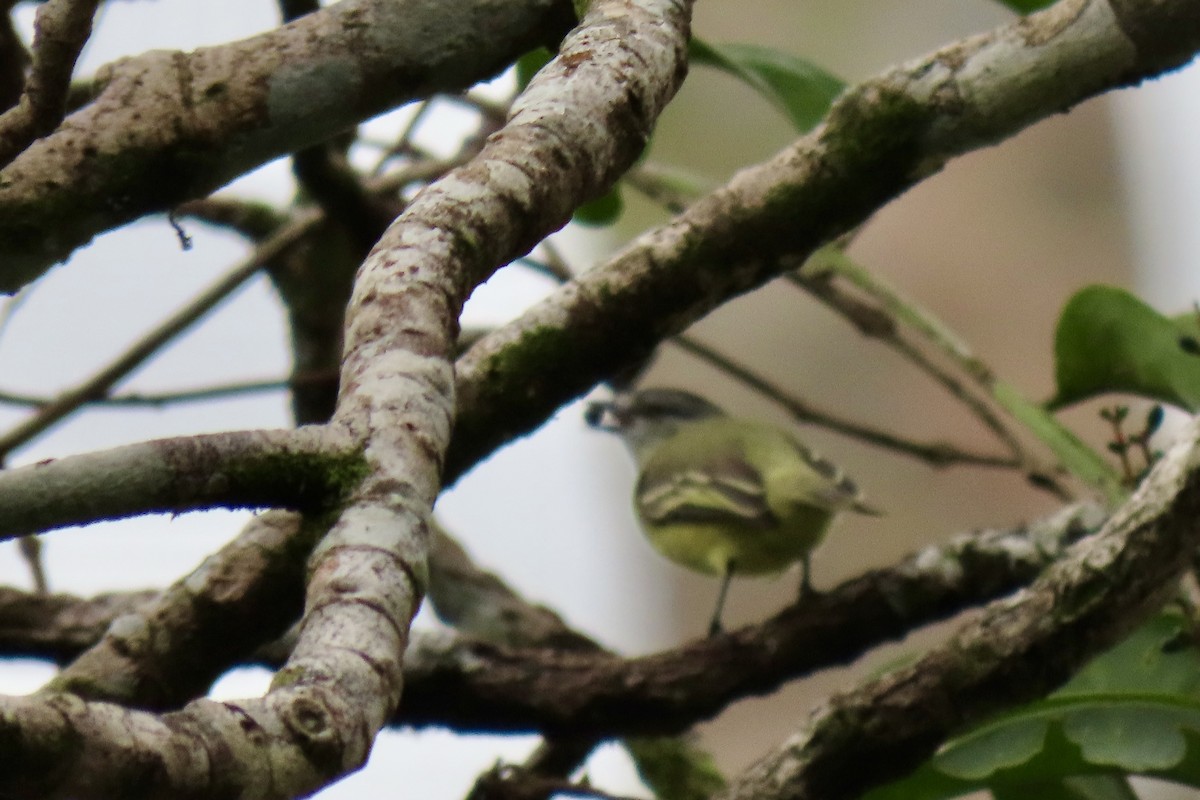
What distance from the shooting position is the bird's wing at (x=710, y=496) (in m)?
3.33

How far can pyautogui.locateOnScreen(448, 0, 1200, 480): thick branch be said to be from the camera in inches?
65.8

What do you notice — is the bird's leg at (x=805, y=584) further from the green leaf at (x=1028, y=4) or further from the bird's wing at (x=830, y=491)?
the green leaf at (x=1028, y=4)

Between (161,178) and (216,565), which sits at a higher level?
(161,178)

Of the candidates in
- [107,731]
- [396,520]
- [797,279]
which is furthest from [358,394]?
[797,279]

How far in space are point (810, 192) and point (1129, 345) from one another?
31.0 inches

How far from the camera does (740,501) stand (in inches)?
132

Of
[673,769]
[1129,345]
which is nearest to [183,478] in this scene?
[1129,345]

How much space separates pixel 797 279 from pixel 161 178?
4.83ft

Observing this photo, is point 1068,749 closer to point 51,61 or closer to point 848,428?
point 848,428

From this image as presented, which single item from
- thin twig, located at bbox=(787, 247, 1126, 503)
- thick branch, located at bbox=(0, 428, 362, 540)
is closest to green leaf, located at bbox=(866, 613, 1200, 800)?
thin twig, located at bbox=(787, 247, 1126, 503)

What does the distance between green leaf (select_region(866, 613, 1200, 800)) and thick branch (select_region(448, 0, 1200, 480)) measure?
601mm

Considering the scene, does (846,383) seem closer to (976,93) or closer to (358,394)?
(976,93)

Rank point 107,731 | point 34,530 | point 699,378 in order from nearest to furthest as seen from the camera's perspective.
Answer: point 107,731 → point 34,530 → point 699,378

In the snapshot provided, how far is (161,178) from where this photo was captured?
4.61 feet
